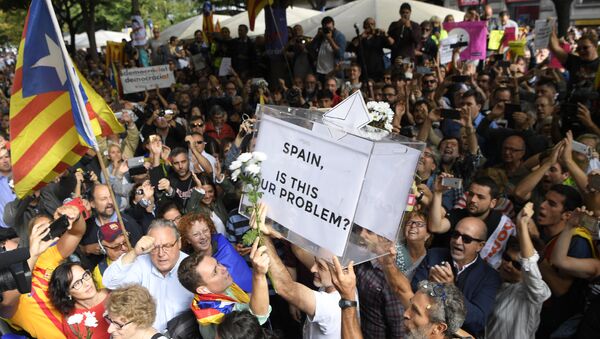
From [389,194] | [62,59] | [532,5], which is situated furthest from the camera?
[532,5]

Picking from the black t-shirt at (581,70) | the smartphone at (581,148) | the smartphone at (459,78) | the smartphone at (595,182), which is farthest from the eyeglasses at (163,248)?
the black t-shirt at (581,70)

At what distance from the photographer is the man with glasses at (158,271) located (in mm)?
3803

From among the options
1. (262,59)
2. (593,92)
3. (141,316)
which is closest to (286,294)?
(141,316)

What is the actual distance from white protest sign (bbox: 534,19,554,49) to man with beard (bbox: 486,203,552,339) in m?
6.56

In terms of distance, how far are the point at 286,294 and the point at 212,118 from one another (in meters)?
5.68

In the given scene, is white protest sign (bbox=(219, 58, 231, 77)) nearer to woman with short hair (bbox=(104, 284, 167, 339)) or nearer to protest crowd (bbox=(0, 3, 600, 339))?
protest crowd (bbox=(0, 3, 600, 339))

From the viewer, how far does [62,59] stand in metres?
4.63

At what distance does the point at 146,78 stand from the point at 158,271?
735 cm

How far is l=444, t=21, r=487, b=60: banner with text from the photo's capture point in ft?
31.2

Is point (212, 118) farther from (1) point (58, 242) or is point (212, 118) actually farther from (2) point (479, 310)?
(2) point (479, 310)

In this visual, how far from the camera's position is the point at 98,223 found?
5.18 meters

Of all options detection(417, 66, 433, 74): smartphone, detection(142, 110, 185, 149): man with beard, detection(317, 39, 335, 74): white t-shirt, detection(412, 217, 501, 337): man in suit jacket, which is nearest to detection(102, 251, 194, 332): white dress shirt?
detection(412, 217, 501, 337): man in suit jacket

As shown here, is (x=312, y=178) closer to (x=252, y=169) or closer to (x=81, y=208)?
(x=252, y=169)

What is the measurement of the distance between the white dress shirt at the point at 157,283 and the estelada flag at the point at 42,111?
1.27m
